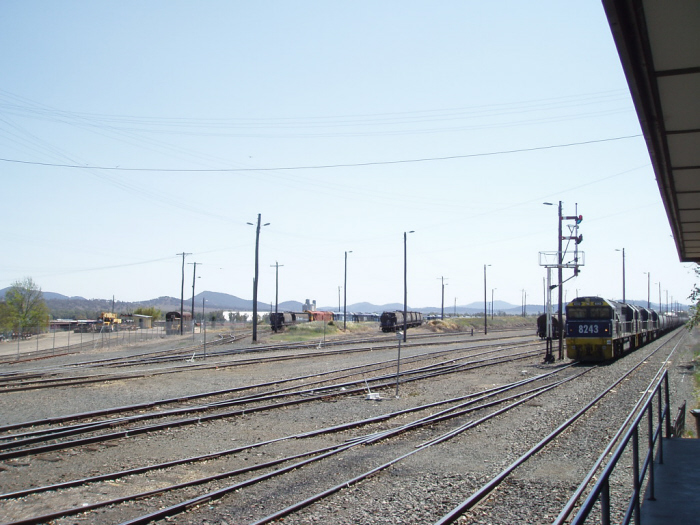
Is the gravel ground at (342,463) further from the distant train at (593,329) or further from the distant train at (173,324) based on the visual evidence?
the distant train at (173,324)

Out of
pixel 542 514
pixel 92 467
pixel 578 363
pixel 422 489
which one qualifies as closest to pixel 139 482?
pixel 92 467

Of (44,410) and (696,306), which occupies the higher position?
(696,306)

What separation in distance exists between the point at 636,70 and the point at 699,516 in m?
4.14

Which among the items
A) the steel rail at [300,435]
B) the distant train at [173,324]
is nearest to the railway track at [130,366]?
the steel rail at [300,435]

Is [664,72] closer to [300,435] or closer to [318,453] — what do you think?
[318,453]

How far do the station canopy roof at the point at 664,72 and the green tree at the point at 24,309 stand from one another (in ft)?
240

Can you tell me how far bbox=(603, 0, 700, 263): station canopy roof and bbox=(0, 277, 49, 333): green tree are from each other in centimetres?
7308

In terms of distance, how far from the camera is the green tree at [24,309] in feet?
227

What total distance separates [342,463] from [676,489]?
5165mm

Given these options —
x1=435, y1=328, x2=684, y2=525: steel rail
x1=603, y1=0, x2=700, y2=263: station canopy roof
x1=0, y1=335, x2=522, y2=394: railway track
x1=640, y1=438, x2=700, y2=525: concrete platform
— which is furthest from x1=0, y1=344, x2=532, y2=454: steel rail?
x1=603, y1=0, x2=700, y2=263: station canopy roof

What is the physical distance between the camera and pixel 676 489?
6.67 meters

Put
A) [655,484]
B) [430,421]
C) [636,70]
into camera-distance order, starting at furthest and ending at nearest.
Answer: [430,421], [655,484], [636,70]

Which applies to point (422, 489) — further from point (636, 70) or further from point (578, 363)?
point (578, 363)

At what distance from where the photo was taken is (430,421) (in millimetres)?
13820
